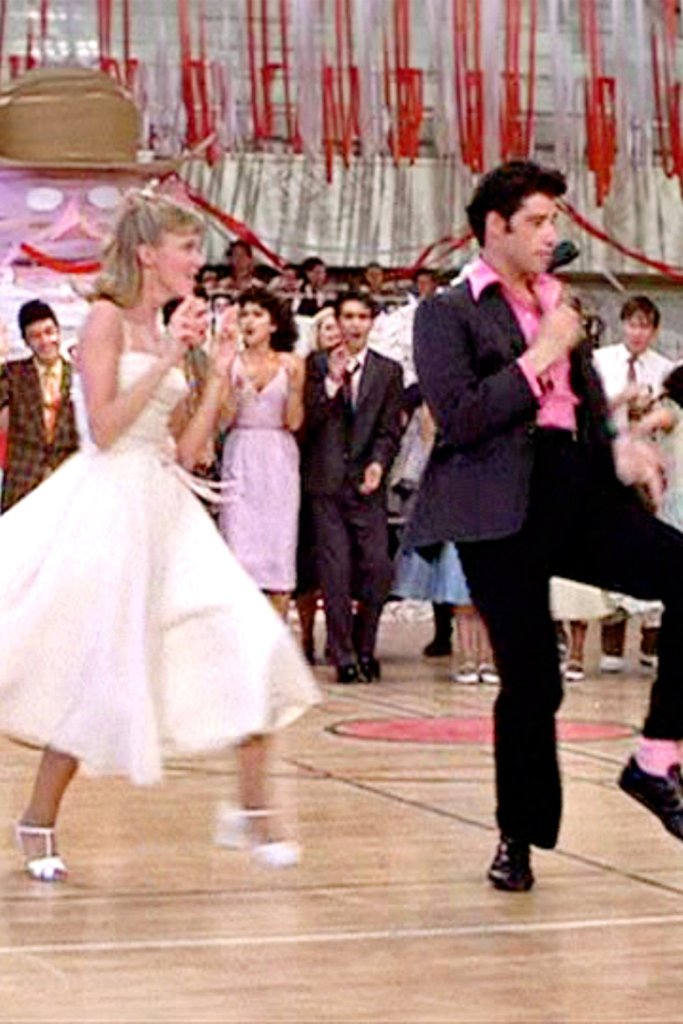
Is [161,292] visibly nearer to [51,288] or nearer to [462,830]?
[462,830]

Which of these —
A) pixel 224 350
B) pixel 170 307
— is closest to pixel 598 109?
pixel 170 307

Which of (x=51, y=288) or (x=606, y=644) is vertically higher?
(x=51, y=288)

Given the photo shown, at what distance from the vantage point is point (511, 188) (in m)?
5.62

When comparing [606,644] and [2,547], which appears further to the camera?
[606,644]

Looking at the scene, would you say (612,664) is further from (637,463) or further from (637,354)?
(637,463)

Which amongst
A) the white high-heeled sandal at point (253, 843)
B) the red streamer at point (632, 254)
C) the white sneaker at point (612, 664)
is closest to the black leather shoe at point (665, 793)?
the white high-heeled sandal at point (253, 843)

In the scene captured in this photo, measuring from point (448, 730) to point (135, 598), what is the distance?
346cm

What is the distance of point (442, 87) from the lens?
1459cm

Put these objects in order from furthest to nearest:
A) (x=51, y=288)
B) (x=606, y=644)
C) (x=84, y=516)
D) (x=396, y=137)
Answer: (x=396, y=137) → (x=51, y=288) → (x=606, y=644) → (x=84, y=516)

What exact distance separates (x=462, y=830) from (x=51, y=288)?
831 cm

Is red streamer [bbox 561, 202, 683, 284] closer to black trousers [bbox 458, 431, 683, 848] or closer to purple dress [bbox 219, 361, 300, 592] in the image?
purple dress [bbox 219, 361, 300, 592]

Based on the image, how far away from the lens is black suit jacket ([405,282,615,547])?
5.50 meters

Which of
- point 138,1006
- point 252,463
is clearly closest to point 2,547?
point 138,1006

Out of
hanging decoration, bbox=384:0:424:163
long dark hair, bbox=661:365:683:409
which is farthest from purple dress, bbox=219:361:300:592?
long dark hair, bbox=661:365:683:409
